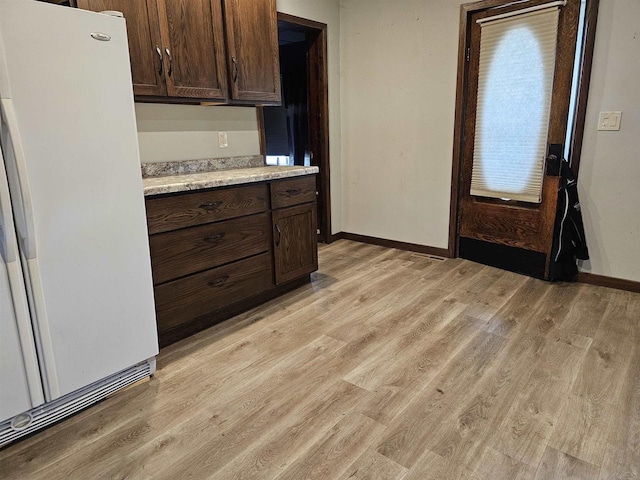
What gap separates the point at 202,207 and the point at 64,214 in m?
0.75

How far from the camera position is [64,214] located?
1585mm

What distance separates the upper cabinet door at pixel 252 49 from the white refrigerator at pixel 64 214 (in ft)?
3.48

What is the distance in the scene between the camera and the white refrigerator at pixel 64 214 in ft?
4.68

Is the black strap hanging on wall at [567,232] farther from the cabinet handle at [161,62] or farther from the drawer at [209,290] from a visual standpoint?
the cabinet handle at [161,62]

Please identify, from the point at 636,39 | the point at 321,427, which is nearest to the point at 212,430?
the point at 321,427

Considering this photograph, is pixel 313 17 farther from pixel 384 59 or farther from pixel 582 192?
pixel 582 192

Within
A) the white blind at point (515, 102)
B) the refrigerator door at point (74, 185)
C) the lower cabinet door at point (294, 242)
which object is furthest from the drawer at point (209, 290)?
the white blind at point (515, 102)

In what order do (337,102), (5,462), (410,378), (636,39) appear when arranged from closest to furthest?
(5,462)
(410,378)
(636,39)
(337,102)

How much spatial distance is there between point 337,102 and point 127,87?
2.68m

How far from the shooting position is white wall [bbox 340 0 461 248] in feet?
11.4

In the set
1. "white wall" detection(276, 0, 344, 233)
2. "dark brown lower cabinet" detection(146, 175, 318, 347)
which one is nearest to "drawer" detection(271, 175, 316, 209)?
"dark brown lower cabinet" detection(146, 175, 318, 347)

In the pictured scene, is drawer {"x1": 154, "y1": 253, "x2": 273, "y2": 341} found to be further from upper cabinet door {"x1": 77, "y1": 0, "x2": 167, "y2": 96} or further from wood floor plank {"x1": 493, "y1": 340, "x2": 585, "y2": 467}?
wood floor plank {"x1": 493, "y1": 340, "x2": 585, "y2": 467}

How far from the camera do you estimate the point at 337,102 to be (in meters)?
4.11

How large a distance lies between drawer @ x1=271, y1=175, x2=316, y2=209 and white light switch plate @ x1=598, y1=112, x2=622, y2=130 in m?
1.97
